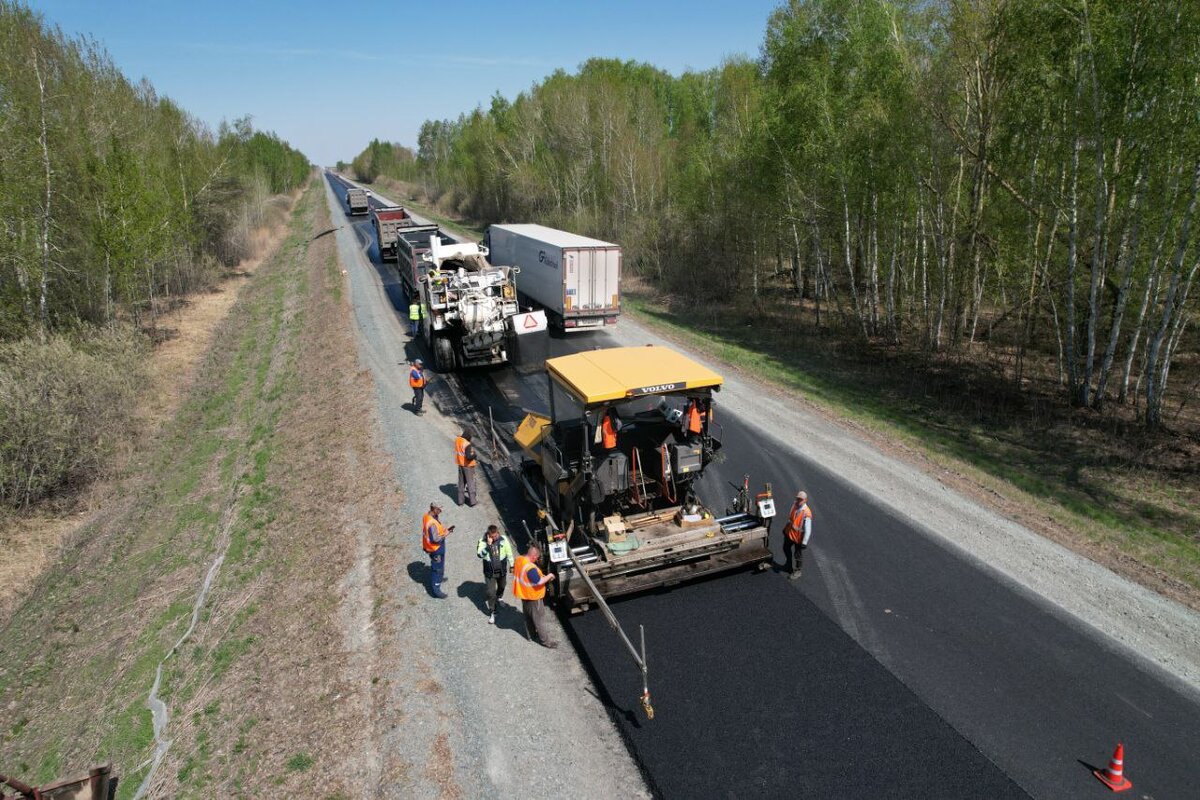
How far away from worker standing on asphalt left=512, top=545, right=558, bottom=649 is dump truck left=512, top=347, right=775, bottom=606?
33 cm

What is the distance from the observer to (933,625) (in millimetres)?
8227

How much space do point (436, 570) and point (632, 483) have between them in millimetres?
2782

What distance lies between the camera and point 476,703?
282 inches

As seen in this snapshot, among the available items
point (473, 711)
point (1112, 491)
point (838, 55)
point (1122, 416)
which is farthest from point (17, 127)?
point (1122, 416)

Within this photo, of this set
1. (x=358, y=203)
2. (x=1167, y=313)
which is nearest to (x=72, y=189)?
(x=1167, y=313)

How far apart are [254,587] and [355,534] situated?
161 cm

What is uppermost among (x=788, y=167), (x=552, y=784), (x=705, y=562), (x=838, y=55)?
(x=838, y=55)

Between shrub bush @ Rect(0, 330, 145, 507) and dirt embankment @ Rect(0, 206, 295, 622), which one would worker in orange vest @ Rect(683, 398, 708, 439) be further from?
shrub bush @ Rect(0, 330, 145, 507)

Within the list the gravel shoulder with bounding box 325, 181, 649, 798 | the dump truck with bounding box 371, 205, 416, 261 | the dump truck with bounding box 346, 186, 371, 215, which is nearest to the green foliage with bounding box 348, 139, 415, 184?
the dump truck with bounding box 346, 186, 371, 215

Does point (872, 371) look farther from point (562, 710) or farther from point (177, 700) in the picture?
point (177, 700)

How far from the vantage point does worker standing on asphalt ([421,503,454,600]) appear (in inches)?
343

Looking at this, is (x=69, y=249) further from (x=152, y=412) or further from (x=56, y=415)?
(x=56, y=415)

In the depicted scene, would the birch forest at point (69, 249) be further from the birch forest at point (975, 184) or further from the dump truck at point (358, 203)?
the dump truck at point (358, 203)

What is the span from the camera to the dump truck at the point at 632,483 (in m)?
8.30
